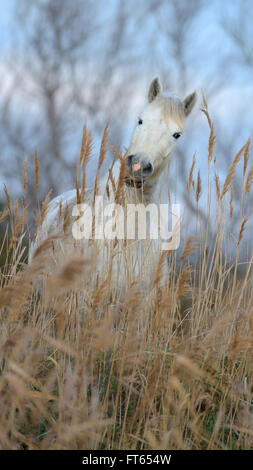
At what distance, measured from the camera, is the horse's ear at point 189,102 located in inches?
144

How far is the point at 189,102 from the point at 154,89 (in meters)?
0.32

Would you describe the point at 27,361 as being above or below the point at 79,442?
above

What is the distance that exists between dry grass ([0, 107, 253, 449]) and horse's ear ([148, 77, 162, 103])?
149cm

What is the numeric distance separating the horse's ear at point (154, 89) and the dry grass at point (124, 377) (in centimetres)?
149

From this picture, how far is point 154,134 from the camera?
3203 mm

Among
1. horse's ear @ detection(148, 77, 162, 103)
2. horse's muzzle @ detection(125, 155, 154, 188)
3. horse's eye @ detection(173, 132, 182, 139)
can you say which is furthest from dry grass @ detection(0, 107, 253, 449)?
horse's ear @ detection(148, 77, 162, 103)

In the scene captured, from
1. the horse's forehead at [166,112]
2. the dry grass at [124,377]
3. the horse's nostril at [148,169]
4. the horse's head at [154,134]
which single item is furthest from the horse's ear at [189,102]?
the dry grass at [124,377]

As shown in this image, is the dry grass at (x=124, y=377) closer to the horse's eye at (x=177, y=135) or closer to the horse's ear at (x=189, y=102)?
the horse's eye at (x=177, y=135)

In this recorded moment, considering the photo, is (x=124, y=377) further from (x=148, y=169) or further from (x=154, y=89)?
(x=154, y=89)

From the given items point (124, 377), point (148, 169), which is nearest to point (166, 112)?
point (148, 169)
